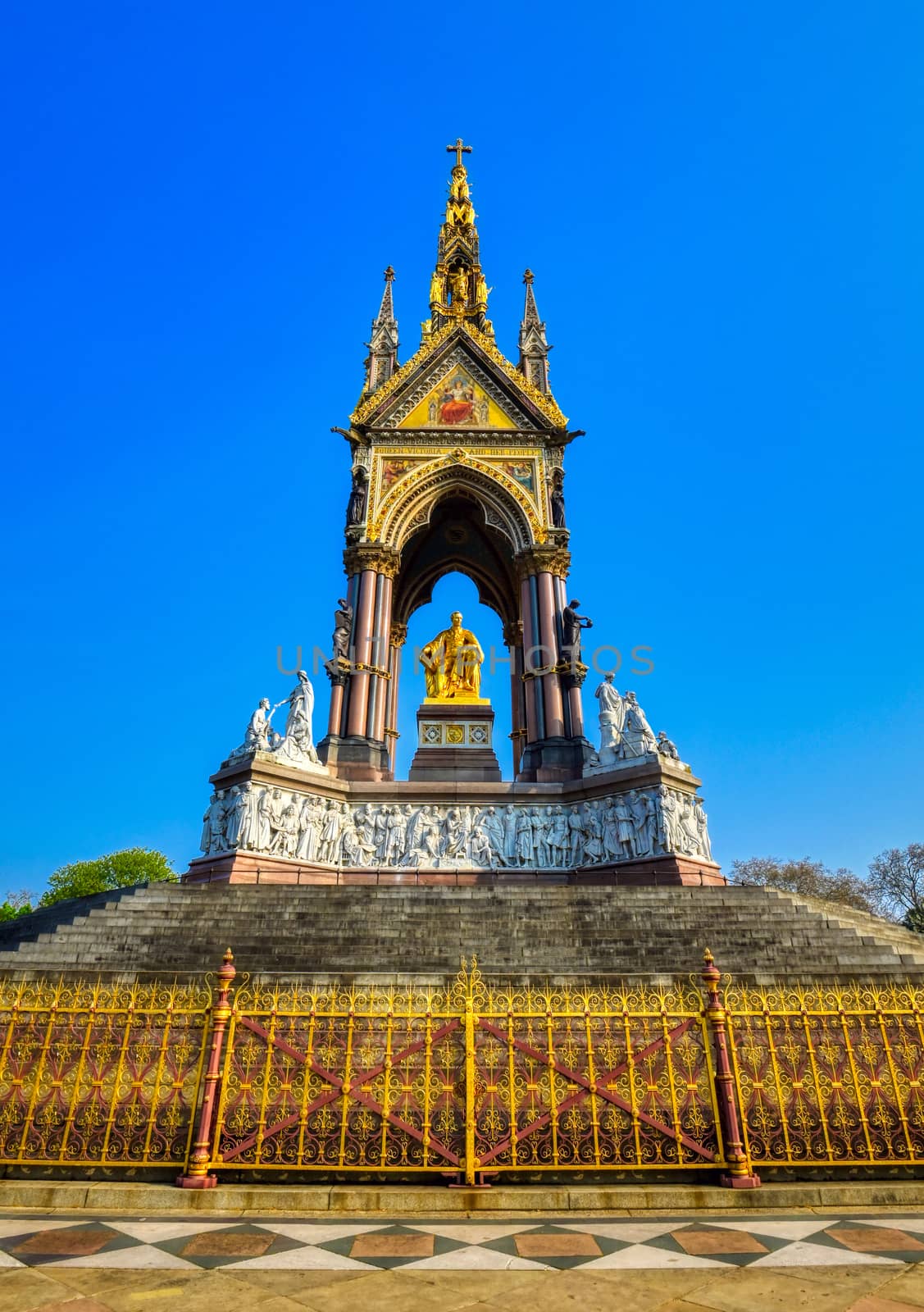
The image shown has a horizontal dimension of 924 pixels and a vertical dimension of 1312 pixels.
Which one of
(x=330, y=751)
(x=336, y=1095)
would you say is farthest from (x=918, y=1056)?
(x=330, y=751)

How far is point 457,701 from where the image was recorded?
2172 centimetres

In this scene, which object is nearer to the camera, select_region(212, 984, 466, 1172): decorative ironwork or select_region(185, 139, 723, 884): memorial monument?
select_region(212, 984, 466, 1172): decorative ironwork

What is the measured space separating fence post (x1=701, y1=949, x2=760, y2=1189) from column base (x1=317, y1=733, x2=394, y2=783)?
1320 centimetres

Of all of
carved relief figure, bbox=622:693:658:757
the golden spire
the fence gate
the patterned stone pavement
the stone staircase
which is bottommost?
the patterned stone pavement

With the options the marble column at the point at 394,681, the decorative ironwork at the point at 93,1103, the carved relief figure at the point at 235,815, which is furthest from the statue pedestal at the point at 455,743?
the decorative ironwork at the point at 93,1103

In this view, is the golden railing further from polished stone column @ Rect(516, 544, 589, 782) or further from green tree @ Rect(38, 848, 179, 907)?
green tree @ Rect(38, 848, 179, 907)

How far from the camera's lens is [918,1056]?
6758mm

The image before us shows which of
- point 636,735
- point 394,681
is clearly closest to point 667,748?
point 636,735

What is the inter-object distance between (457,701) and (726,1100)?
52.9ft

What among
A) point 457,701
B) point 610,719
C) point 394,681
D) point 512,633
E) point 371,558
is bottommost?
point 610,719

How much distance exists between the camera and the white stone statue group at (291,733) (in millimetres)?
17109

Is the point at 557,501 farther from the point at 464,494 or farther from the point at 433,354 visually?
the point at 433,354

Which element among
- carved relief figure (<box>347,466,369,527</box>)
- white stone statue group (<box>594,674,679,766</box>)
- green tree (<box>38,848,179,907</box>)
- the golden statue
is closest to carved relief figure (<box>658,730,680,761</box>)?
white stone statue group (<box>594,674,679,766</box>)

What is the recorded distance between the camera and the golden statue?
22.0m
